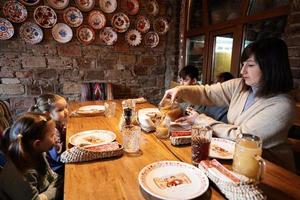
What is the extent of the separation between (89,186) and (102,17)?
9.71ft

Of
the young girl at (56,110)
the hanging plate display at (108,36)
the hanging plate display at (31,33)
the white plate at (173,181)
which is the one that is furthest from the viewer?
the hanging plate display at (108,36)

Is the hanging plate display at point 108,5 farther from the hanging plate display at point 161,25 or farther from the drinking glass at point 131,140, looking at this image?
the drinking glass at point 131,140

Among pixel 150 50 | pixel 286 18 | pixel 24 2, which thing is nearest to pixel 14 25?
pixel 24 2

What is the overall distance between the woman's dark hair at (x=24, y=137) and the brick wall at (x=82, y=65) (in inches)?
87.1

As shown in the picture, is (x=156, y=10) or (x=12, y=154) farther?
(x=156, y=10)

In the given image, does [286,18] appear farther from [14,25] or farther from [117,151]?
[14,25]

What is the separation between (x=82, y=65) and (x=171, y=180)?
9.42 feet

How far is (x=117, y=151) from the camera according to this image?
0.95 metres

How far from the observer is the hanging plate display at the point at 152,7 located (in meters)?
3.44

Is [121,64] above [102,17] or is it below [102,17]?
below

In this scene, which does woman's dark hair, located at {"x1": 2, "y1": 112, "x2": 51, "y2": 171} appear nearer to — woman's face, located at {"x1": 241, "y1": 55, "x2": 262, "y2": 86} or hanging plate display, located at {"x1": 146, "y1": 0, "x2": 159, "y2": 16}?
woman's face, located at {"x1": 241, "y1": 55, "x2": 262, "y2": 86}

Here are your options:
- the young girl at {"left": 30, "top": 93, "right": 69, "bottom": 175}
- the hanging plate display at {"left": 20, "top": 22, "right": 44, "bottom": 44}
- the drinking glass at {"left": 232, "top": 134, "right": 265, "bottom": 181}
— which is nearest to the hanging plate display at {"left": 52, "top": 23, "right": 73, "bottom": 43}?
the hanging plate display at {"left": 20, "top": 22, "right": 44, "bottom": 44}

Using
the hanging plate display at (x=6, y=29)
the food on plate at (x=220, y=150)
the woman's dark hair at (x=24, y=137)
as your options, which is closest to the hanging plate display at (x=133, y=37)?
the hanging plate display at (x=6, y=29)

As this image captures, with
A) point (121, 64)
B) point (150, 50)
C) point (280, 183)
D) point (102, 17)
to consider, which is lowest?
point (280, 183)
